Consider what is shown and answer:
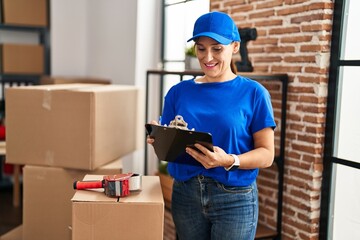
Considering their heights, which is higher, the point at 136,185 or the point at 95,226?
the point at 136,185

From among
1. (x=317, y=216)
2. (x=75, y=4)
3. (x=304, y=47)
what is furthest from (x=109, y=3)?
(x=317, y=216)

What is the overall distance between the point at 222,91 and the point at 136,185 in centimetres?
49

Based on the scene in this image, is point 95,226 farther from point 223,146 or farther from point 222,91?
point 222,91

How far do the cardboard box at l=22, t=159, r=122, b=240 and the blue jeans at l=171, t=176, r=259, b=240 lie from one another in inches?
→ 32.5

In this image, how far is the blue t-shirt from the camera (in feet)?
5.36

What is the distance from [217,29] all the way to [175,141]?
0.42 m

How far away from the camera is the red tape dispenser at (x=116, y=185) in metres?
1.73

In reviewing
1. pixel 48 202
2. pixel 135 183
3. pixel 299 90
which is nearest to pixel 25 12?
pixel 48 202

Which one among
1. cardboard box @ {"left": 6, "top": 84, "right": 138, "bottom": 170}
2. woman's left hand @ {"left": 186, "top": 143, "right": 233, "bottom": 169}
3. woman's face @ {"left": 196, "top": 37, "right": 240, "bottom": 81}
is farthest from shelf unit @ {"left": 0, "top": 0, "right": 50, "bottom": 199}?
woman's left hand @ {"left": 186, "top": 143, "right": 233, "bottom": 169}

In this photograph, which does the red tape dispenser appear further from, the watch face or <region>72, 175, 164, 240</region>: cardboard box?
the watch face

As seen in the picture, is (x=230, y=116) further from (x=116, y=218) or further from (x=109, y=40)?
(x=109, y=40)

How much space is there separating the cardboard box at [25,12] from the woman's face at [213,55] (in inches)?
126

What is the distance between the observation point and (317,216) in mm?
2406

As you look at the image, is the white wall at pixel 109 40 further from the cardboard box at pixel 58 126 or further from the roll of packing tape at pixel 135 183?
the roll of packing tape at pixel 135 183
